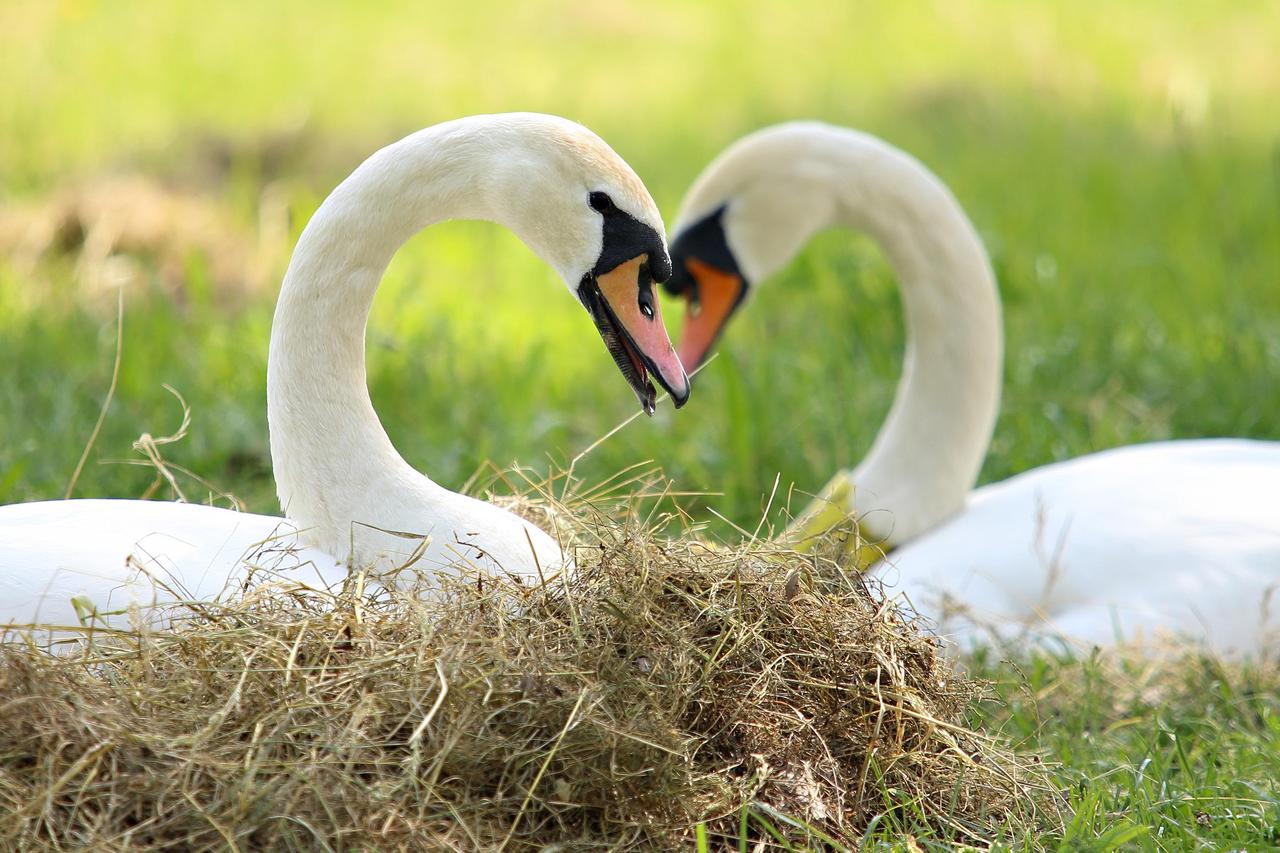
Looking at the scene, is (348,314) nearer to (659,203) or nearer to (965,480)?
(965,480)

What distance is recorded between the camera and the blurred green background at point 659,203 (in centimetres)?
500

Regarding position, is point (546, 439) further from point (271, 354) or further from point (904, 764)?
point (904, 764)

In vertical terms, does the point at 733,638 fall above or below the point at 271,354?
below

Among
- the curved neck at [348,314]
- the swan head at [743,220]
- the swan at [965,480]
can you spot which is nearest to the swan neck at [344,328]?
the curved neck at [348,314]

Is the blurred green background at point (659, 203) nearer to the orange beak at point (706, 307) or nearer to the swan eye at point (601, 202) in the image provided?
the orange beak at point (706, 307)

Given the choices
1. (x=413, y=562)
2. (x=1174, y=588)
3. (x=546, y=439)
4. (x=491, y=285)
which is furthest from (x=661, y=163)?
(x=413, y=562)

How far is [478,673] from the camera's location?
88.8 inches

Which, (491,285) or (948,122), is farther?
(948,122)

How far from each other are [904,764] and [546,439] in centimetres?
272

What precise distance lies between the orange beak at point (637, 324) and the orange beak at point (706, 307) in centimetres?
184

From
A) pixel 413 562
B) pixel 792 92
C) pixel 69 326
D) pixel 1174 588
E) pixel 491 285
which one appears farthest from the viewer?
pixel 792 92

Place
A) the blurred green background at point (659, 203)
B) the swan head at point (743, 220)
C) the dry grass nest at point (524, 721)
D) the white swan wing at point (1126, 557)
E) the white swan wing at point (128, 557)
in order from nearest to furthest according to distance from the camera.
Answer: the dry grass nest at point (524, 721)
the white swan wing at point (128, 557)
the white swan wing at point (1126, 557)
the swan head at point (743, 220)
the blurred green background at point (659, 203)

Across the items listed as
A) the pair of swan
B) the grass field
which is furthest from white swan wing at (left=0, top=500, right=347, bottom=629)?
the grass field

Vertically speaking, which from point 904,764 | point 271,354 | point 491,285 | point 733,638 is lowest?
point 491,285
